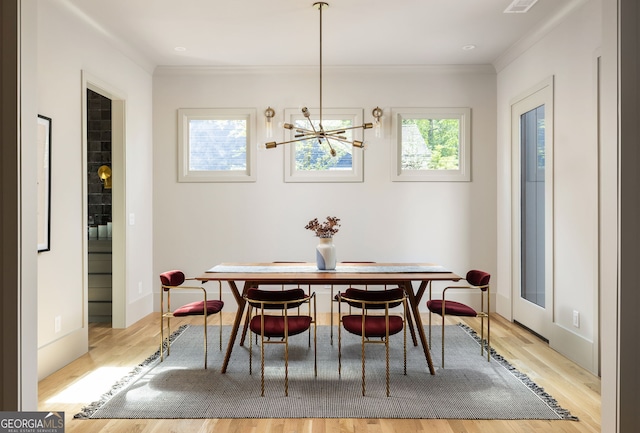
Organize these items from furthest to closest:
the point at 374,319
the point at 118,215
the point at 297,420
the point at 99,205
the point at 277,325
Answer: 1. the point at 99,205
2. the point at 118,215
3. the point at 374,319
4. the point at 277,325
5. the point at 297,420

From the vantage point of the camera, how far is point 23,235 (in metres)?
1.85

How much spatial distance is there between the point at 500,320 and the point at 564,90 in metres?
2.56

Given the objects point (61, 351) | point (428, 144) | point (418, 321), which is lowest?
point (61, 351)

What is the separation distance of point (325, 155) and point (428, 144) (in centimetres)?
127

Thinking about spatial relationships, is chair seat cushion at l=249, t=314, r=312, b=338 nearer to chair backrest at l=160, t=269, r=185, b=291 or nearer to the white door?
chair backrest at l=160, t=269, r=185, b=291

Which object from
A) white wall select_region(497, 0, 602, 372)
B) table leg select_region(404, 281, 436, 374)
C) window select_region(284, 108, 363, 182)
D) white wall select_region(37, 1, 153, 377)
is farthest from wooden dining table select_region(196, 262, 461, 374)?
window select_region(284, 108, 363, 182)

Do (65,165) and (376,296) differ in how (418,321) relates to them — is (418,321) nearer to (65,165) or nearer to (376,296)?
(376,296)

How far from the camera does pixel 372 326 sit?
125 inches

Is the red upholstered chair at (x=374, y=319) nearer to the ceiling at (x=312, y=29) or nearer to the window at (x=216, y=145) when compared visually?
the ceiling at (x=312, y=29)

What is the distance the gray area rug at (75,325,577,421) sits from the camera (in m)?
2.75

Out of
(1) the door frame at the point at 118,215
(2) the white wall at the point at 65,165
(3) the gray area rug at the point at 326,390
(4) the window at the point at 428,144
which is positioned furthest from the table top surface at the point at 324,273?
(4) the window at the point at 428,144

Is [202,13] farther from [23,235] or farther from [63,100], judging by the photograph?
[23,235]

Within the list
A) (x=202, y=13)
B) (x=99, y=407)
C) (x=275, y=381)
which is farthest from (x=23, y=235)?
(x=202, y=13)

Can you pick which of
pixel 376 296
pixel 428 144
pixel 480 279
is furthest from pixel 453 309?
pixel 428 144
